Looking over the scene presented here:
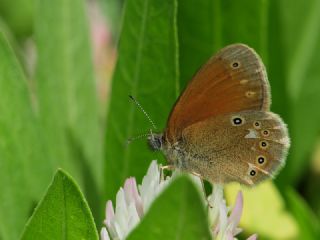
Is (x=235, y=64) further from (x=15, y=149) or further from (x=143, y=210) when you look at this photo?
(x=15, y=149)

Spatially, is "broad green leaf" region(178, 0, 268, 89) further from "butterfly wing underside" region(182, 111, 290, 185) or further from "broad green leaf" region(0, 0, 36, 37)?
"broad green leaf" region(0, 0, 36, 37)

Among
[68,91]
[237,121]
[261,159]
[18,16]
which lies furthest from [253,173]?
[18,16]

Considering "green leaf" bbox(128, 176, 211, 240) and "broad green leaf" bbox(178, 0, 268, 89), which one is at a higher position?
"broad green leaf" bbox(178, 0, 268, 89)

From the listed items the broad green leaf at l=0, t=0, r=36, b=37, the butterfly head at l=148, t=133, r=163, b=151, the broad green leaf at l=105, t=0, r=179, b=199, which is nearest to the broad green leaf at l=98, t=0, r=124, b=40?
the broad green leaf at l=0, t=0, r=36, b=37

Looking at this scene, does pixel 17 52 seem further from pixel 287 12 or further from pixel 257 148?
pixel 257 148

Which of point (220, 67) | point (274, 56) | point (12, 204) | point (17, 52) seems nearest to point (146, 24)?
point (220, 67)

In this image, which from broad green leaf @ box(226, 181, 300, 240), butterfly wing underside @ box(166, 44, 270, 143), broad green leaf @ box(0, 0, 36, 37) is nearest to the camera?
butterfly wing underside @ box(166, 44, 270, 143)

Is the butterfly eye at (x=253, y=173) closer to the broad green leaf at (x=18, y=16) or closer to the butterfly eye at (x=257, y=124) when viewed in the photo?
the butterfly eye at (x=257, y=124)
